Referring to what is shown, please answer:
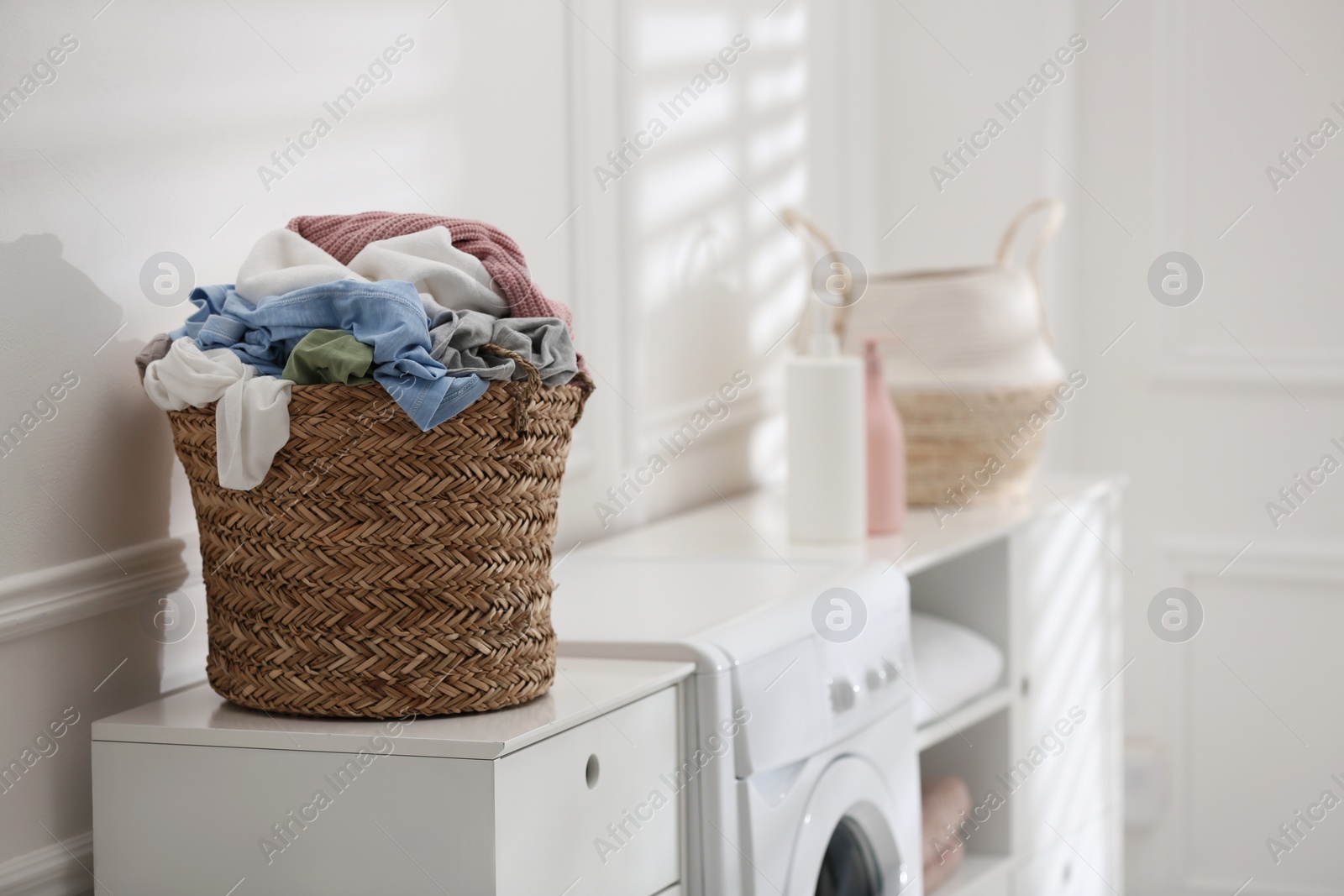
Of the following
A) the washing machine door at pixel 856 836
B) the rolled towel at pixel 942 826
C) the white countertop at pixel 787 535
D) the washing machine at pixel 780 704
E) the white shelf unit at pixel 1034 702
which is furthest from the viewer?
the white shelf unit at pixel 1034 702

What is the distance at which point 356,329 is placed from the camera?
0.94 meters

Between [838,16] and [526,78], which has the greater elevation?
[838,16]

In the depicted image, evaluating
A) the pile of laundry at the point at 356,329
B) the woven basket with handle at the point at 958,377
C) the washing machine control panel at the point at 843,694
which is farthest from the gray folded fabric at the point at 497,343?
the woven basket with handle at the point at 958,377

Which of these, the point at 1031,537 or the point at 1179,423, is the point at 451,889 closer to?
the point at 1031,537

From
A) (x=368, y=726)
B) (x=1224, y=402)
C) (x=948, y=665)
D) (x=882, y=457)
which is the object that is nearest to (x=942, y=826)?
(x=948, y=665)

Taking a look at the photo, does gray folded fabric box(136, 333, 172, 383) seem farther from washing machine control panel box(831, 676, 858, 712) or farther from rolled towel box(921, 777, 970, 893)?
rolled towel box(921, 777, 970, 893)

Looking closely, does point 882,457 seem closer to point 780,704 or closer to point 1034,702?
point 1034,702

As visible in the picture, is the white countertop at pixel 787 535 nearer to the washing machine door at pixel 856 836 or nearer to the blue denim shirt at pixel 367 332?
the washing machine door at pixel 856 836

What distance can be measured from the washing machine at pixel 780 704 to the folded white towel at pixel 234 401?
0.37 meters

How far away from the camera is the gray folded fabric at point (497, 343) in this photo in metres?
0.96

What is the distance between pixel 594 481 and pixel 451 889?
854mm

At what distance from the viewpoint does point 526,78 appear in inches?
63.2

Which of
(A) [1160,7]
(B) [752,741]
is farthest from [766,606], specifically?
(A) [1160,7]

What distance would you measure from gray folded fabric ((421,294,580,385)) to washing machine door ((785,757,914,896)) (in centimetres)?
53
